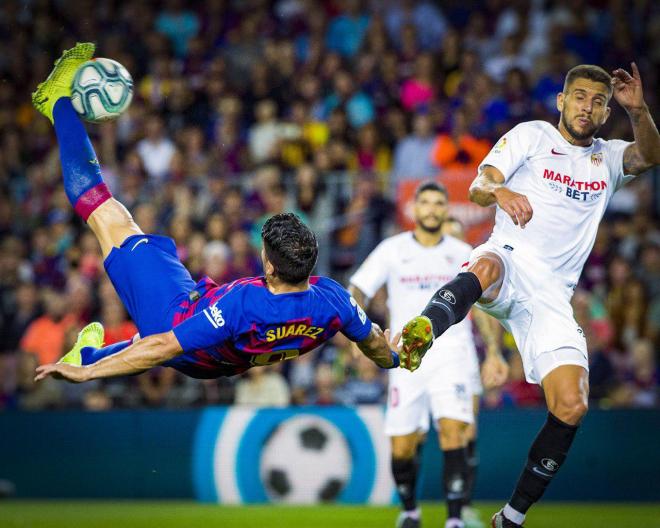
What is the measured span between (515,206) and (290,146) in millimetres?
8532

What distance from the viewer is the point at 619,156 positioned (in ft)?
25.5

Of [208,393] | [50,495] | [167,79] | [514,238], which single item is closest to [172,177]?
[167,79]

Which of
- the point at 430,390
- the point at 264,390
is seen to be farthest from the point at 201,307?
the point at 264,390

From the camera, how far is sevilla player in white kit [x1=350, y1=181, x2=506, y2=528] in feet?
31.6

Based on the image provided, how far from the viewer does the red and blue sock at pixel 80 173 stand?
804 cm

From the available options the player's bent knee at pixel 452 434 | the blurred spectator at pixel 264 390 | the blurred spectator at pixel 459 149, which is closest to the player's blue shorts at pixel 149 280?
the player's bent knee at pixel 452 434

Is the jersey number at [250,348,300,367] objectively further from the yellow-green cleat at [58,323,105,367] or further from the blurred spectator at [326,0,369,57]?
the blurred spectator at [326,0,369,57]

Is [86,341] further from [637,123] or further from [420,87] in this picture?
[420,87]

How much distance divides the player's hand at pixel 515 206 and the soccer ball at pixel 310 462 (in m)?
6.28

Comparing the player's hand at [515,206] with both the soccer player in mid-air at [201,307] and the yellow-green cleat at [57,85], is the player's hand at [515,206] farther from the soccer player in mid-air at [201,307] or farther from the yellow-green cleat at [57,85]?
the yellow-green cleat at [57,85]

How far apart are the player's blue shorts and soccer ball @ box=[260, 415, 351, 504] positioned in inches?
214

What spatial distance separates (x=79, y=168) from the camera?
8102 mm

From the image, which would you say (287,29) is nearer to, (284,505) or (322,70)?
(322,70)

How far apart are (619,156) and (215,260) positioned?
6.85 metres
